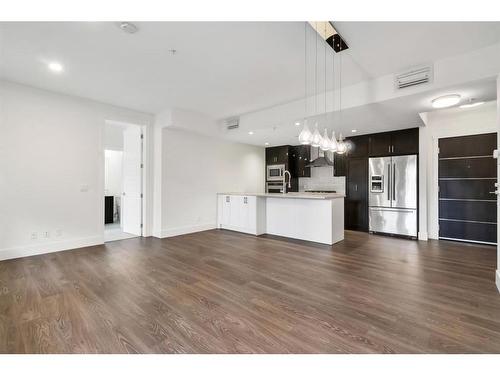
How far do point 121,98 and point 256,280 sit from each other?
3.96m

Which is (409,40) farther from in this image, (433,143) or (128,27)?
(433,143)

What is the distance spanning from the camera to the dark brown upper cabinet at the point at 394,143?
5.14 meters

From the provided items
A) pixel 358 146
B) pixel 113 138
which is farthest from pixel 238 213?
pixel 113 138

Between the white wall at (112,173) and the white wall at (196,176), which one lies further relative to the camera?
the white wall at (112,173)

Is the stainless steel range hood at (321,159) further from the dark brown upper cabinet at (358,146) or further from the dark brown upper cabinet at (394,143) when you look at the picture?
the dark brown upper cabinet at (394,143)

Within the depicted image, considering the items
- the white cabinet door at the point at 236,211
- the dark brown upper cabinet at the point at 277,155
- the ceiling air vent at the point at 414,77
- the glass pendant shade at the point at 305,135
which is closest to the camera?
the ceiling air vent at the point at 414,77

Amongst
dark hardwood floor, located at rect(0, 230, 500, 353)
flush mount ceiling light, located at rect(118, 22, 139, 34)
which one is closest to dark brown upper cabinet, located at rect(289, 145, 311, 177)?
dark hardwood floor, located at rect(0, 230, 500, 353)

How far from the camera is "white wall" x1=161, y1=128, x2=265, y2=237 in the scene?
5.26 meters

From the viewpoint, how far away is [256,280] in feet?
9.22

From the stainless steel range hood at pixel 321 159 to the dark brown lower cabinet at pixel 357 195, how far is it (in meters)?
0.61

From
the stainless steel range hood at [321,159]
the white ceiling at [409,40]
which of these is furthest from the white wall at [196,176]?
the white ceiling at [409,40]

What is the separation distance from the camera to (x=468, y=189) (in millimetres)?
4738

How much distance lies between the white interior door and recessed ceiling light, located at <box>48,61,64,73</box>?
2.10 m
